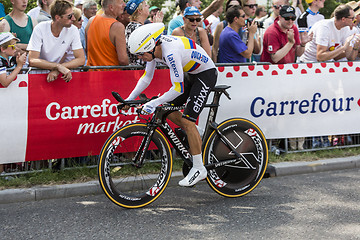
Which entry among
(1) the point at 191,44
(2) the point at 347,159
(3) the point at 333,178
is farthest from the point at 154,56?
(2) the point at 347,159

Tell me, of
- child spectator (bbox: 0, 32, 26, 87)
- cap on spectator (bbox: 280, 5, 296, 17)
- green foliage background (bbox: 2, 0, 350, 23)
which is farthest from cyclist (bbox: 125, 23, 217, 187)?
green foliage background (bbox: 2, 0, 350, 23)

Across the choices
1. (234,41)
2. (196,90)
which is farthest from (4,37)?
(234,41)

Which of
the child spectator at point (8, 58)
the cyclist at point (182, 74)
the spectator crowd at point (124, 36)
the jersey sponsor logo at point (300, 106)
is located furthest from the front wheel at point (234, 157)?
the child spectator at point (8, 58)

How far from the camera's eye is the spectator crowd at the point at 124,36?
6332 millimetres

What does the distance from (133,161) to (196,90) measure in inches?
41.1

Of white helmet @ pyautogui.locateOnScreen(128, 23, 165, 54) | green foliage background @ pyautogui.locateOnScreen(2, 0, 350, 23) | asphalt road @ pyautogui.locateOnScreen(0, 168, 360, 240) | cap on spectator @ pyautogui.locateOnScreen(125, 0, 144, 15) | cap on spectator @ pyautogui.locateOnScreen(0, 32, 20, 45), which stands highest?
white helmet @ pyautogui.locateOnScreen(128, 23, 165, 54)

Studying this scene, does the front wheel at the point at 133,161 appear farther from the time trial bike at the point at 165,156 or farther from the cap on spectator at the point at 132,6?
the cap on spectator at the point at 132,6

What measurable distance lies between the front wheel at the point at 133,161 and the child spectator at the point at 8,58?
5.30ft

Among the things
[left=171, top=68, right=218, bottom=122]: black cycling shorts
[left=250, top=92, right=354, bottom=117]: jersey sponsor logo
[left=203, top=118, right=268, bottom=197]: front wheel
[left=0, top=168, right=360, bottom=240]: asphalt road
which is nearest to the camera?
[left=0, top=168, right=360, bottom=240]: asphalt road

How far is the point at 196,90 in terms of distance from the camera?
18.4ft

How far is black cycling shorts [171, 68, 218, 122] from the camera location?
5562mm

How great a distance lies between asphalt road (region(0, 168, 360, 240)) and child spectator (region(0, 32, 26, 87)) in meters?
1.47

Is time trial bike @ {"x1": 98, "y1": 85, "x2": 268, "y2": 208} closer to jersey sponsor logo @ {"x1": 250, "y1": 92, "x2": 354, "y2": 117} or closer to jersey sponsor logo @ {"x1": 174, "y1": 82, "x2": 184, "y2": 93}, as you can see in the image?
jersey sponsor logo @ {"x1": 174, "y1": 82, "x2": 184, "y2": 93}

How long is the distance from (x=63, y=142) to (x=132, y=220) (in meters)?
1.83
